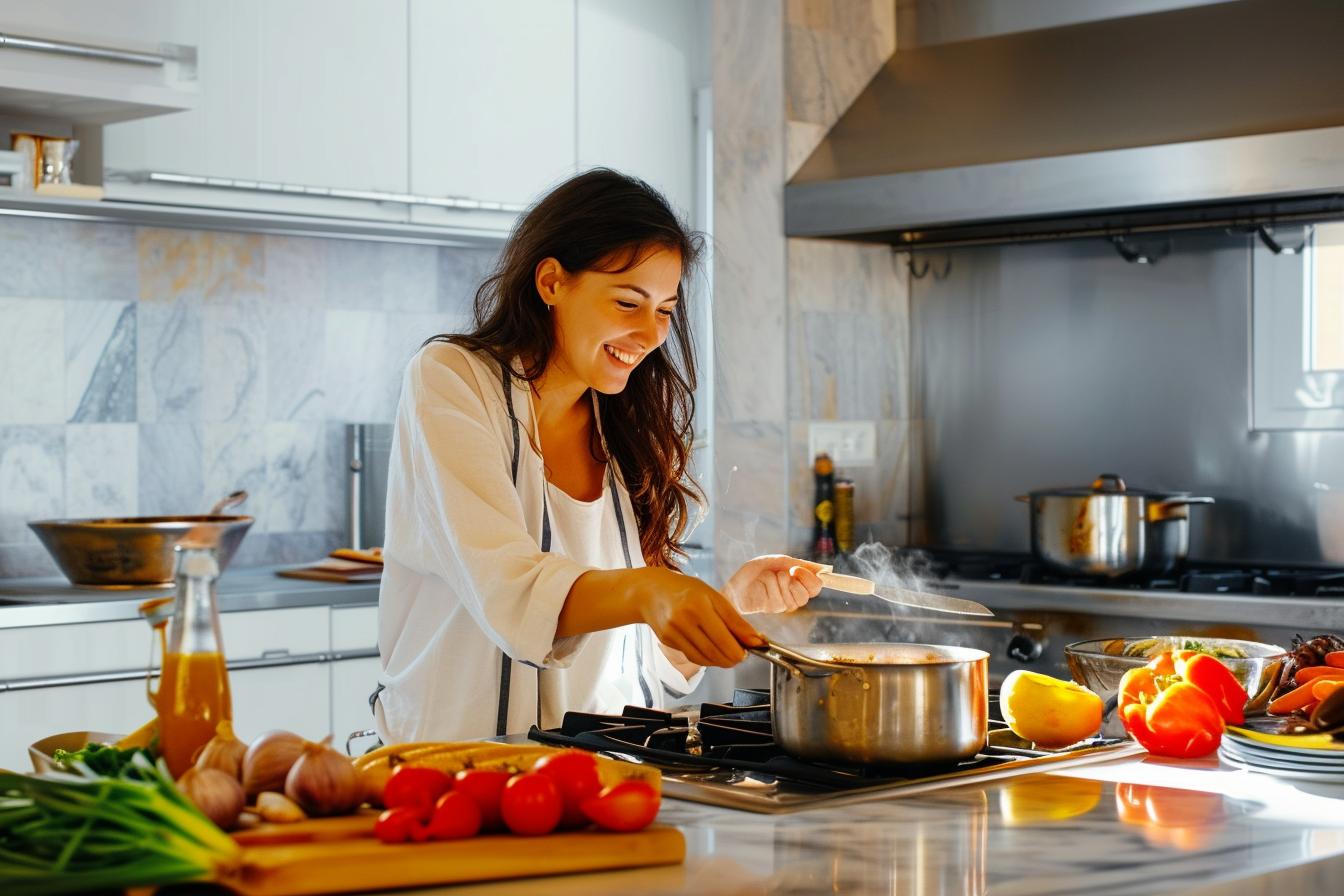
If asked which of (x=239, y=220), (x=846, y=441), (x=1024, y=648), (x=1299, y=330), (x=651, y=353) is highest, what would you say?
(x=239, y=220)

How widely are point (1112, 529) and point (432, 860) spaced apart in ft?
7.40

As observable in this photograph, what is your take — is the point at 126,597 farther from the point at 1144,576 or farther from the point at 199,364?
the point at 1144,576

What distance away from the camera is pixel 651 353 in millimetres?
2320

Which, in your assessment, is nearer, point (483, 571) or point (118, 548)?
point (483, 571)

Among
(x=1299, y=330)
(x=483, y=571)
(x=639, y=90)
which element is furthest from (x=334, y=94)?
(x=483, y=571)

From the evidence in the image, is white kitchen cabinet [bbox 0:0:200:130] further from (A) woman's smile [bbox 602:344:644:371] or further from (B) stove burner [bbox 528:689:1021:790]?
(B) stove burner [bbox 528:689:1021:790]

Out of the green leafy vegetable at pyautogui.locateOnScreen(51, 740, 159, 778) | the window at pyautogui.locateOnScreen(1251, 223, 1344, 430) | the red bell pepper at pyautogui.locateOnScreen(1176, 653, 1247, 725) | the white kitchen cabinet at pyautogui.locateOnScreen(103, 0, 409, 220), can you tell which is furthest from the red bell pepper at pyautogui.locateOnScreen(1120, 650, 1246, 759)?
the white kitchen cabinet at pyautogui.locateOnScreen(103, 0, 409, 220)

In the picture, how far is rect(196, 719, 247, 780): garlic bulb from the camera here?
1.29 meters

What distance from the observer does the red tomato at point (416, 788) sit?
4.15 ft

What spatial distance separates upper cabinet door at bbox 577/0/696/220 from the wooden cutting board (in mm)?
3163

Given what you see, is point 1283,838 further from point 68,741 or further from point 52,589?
point 52,589

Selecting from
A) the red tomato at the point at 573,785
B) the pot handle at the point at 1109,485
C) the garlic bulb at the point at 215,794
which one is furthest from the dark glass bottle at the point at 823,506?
the garlic bulb at the point at 215,794

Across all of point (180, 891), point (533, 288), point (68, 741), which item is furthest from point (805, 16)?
point (180, 891)

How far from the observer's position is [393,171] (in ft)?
12.9
